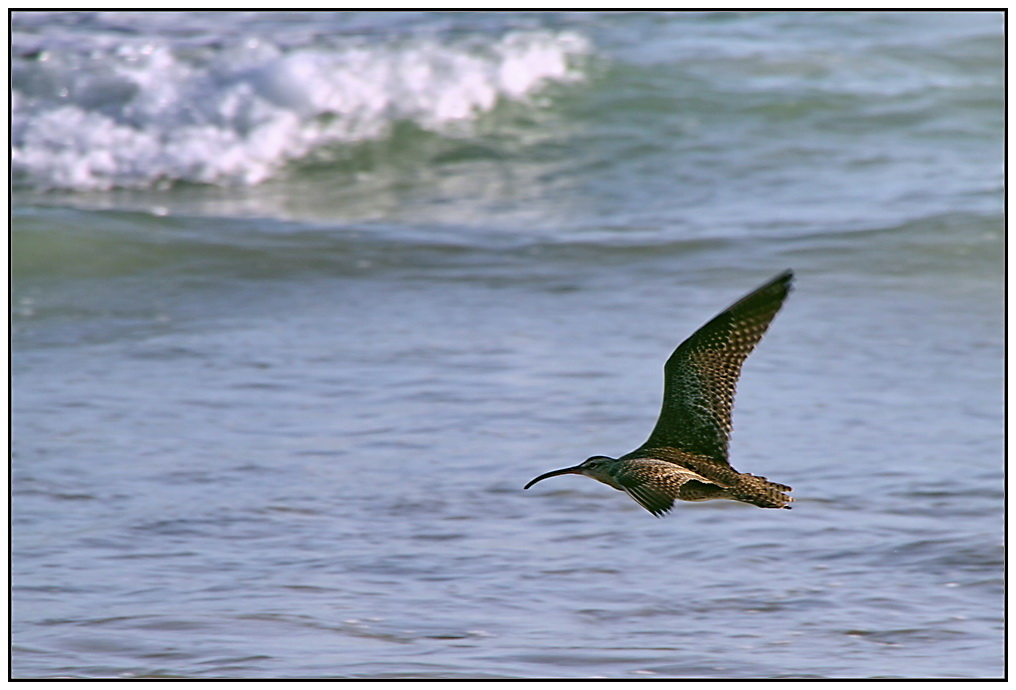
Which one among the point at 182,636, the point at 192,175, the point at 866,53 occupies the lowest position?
the point at 182,636

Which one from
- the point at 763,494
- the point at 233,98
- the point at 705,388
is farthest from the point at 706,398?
the point at 233,98

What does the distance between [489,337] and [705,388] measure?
234 cm

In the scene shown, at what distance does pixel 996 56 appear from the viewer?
9.86 meters

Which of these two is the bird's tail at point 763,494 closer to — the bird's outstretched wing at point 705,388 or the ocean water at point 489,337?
the bird's outstretched wing at point 705,388

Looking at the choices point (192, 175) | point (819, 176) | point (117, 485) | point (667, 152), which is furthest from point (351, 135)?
point (117, 485)

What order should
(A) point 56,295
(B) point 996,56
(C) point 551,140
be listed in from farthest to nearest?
1. (B) point 996,56
2. (C) point 551,140
3. (A) point 56,295

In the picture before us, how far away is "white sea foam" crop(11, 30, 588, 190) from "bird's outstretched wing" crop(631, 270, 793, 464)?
5.59 meters

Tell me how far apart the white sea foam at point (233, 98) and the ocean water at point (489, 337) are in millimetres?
28

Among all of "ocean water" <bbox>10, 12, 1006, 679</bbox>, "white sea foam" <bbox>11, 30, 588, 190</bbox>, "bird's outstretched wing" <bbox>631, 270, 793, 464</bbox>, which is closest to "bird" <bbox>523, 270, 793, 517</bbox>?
"bird's outstretched wing" <bbox>631, 270, 793, 464</bbox>

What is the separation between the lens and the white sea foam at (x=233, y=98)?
28.3ft

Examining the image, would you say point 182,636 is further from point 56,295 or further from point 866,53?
point 866,53

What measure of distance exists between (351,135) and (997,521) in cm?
607

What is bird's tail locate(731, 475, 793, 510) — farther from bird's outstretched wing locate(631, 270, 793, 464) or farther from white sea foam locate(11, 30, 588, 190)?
white sea foam locate(11, 30, 588, 190)

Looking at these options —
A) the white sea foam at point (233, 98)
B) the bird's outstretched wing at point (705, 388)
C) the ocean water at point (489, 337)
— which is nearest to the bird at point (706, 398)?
the bird's outstretched wing at point (705, 388)
